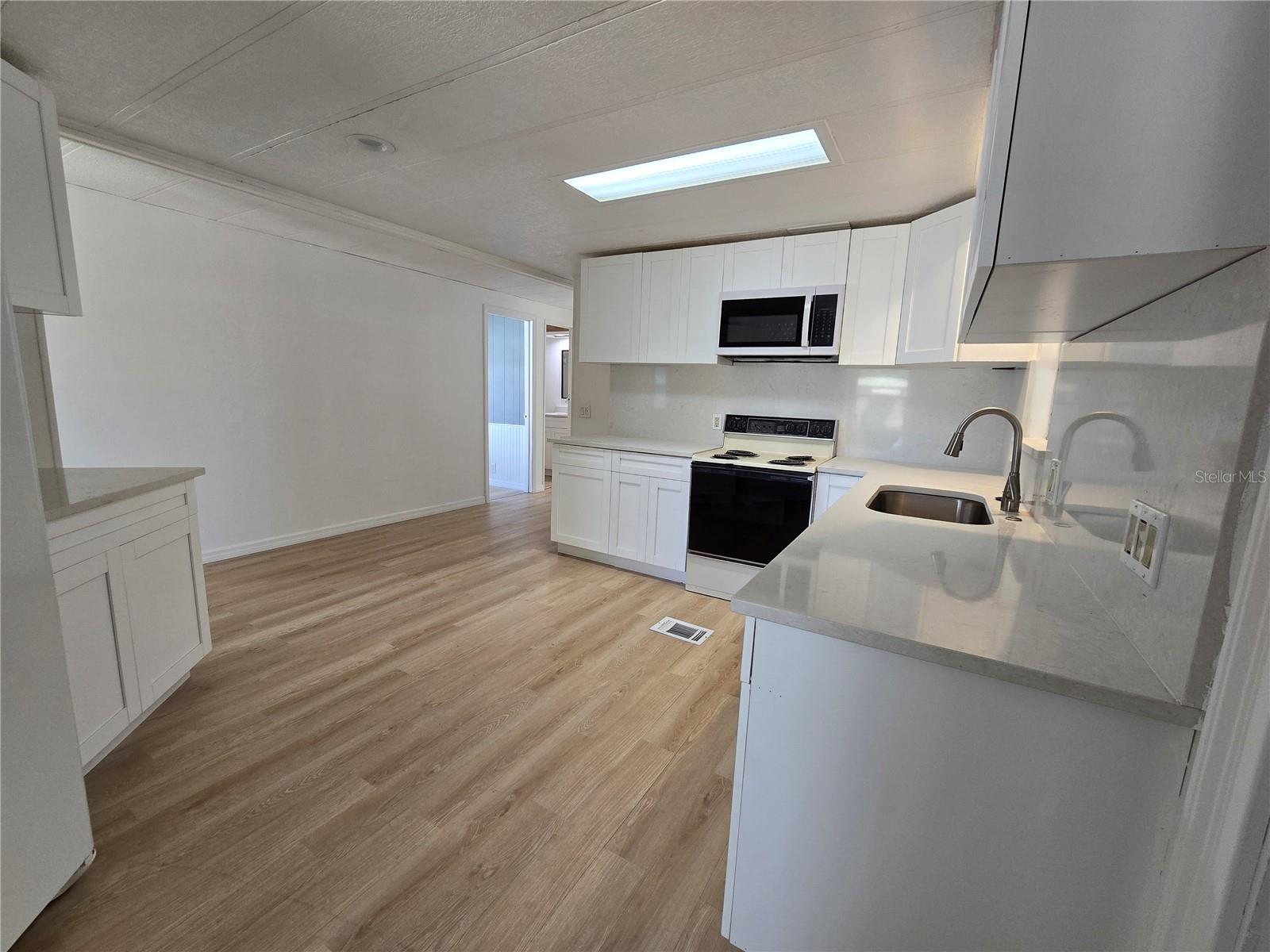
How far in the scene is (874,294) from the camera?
2881mm

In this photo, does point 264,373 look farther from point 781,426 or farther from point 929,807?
point 929,807

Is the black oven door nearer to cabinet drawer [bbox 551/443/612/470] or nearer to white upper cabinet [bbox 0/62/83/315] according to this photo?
cabinet drawer [bbox 551/443/612/470]

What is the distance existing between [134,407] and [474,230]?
2.42 metres

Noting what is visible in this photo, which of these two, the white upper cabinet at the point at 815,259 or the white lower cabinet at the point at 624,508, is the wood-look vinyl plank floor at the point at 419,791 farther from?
the white upper cabinet at the point at 815,259

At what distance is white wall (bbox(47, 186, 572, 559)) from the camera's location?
2992 millimetres

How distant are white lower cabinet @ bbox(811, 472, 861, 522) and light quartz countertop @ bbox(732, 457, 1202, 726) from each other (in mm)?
1244

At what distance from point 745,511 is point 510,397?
415 centimetres

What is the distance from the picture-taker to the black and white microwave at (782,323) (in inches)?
116

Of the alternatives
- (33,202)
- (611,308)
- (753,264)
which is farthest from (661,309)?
(33,202)

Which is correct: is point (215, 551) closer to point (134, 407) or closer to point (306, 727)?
point (134, 407)

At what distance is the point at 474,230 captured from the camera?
3441 mm

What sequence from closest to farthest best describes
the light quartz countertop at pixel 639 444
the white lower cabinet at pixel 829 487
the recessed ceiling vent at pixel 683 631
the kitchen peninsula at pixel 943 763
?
the kitchen peninsula at pixel 943 763, the recessed ceiling vent at pixel 683 631, the white lower cabinet at pixel 829 487, the light quartz countertop at pixel 639 444

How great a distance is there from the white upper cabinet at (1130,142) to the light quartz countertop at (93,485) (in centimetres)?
230

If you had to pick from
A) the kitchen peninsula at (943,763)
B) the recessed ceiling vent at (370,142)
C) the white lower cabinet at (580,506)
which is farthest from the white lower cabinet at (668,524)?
the recessed ceiling vent at (370,142)
